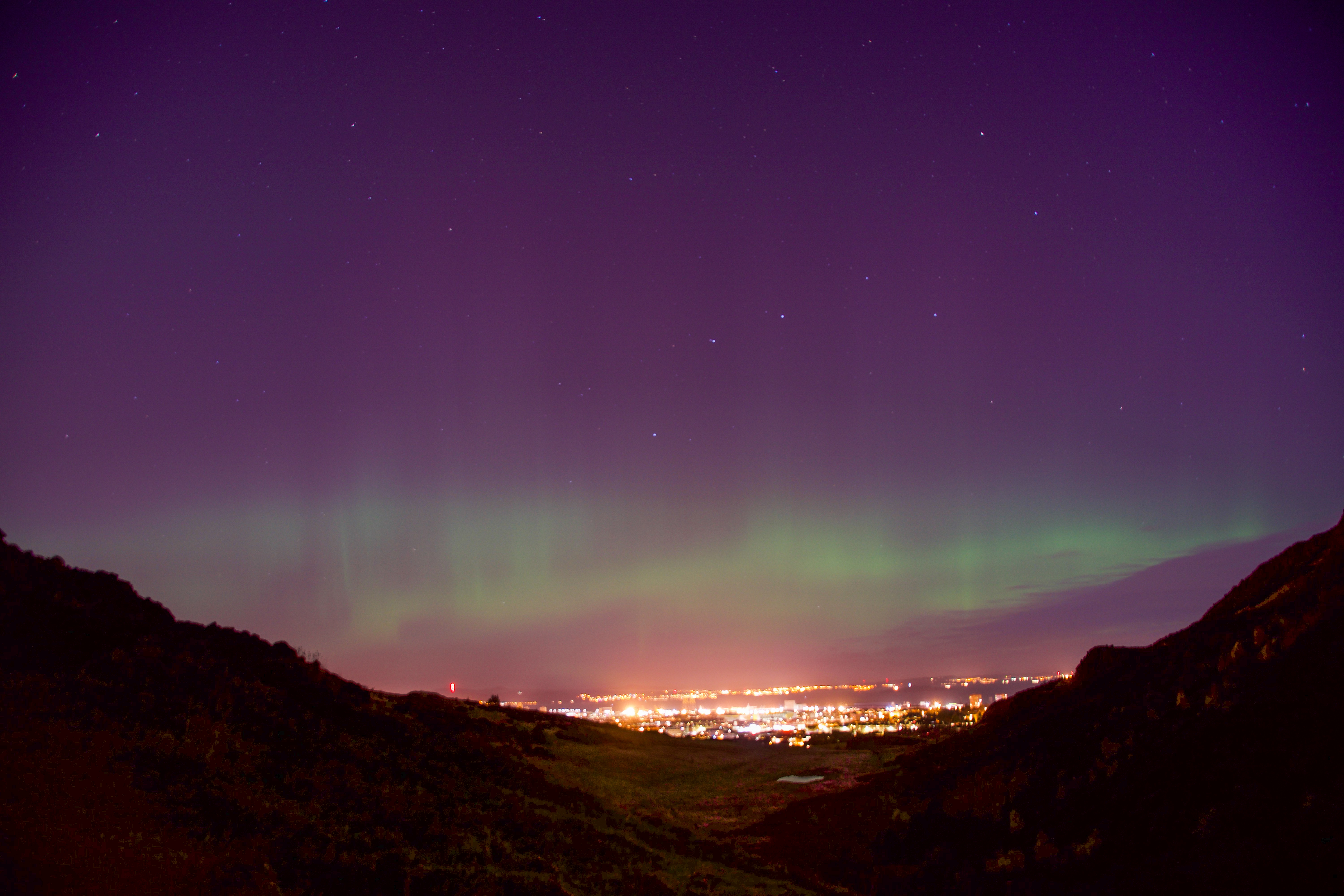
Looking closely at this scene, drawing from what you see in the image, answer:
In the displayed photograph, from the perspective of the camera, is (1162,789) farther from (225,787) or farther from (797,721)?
(797,721)

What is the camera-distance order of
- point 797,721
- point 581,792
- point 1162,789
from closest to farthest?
point 1162,789 → point 581,792 → point 797,721

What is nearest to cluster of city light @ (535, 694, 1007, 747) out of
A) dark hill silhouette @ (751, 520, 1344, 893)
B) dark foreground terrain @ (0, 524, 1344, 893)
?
dark hill silhouette @ (751, 520, 1344, 893)

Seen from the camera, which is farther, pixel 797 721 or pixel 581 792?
pixel 797 721

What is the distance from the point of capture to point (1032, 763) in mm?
19766

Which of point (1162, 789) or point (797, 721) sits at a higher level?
point (1162, 789)

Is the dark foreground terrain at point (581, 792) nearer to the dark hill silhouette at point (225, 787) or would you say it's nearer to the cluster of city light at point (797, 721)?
the dark hill silhouette at point (225, 787)

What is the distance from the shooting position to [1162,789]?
46.7ft

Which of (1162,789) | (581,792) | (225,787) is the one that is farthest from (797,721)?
(225,787)

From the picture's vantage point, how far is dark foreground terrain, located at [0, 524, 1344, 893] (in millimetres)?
11414

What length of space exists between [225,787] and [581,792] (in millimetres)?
18084

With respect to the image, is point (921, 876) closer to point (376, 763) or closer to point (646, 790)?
point (376, 763)

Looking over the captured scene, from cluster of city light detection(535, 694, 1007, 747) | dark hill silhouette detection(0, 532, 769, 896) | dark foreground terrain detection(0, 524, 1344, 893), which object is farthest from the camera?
cluster of city light detection(535, 694, 1007, 747)

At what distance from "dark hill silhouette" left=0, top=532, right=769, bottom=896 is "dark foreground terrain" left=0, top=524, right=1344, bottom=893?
2.8 inches

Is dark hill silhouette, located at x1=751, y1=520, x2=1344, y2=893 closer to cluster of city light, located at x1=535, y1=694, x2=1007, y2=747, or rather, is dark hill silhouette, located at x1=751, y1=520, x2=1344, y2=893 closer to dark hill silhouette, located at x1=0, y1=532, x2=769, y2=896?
dark hill silhouette, located at x1=0, y1=532, x2=769, y2=896
